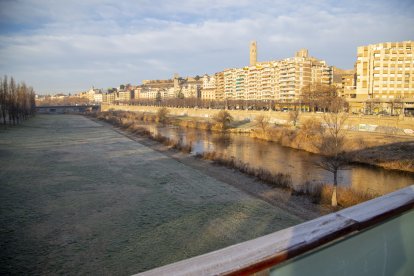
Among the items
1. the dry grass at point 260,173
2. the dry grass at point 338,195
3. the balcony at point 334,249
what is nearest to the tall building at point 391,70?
the dry grass at point 260,173

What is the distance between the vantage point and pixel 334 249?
5.05 feet

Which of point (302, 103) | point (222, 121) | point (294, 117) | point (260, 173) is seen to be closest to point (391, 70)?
point (302, 103)

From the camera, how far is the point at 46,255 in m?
9.45

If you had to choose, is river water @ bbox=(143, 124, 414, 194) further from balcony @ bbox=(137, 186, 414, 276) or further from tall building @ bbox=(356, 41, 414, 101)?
tall building @ bbox=(356, 41, 414, 101)

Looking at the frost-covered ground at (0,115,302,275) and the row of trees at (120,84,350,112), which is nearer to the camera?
the frost-covered ground at (0,115,302,275)

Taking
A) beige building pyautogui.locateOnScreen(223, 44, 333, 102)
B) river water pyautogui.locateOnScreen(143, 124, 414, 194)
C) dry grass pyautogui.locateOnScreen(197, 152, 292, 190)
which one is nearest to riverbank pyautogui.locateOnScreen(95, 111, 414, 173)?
river water pyautogui.locateOnScreen(143, 124, 414, 194)

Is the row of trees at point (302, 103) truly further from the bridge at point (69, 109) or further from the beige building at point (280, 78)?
the bridge at point (69, 109)

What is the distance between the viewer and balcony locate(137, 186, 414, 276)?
1338 millimetres

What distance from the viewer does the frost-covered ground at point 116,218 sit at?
9289 mm

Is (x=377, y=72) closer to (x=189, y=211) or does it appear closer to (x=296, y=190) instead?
(x=296, y=190)

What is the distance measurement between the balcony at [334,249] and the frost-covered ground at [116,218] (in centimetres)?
787

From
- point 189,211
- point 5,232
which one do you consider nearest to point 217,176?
point 189,211

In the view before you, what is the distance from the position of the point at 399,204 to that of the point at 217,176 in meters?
18.4

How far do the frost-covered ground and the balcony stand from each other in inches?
310
